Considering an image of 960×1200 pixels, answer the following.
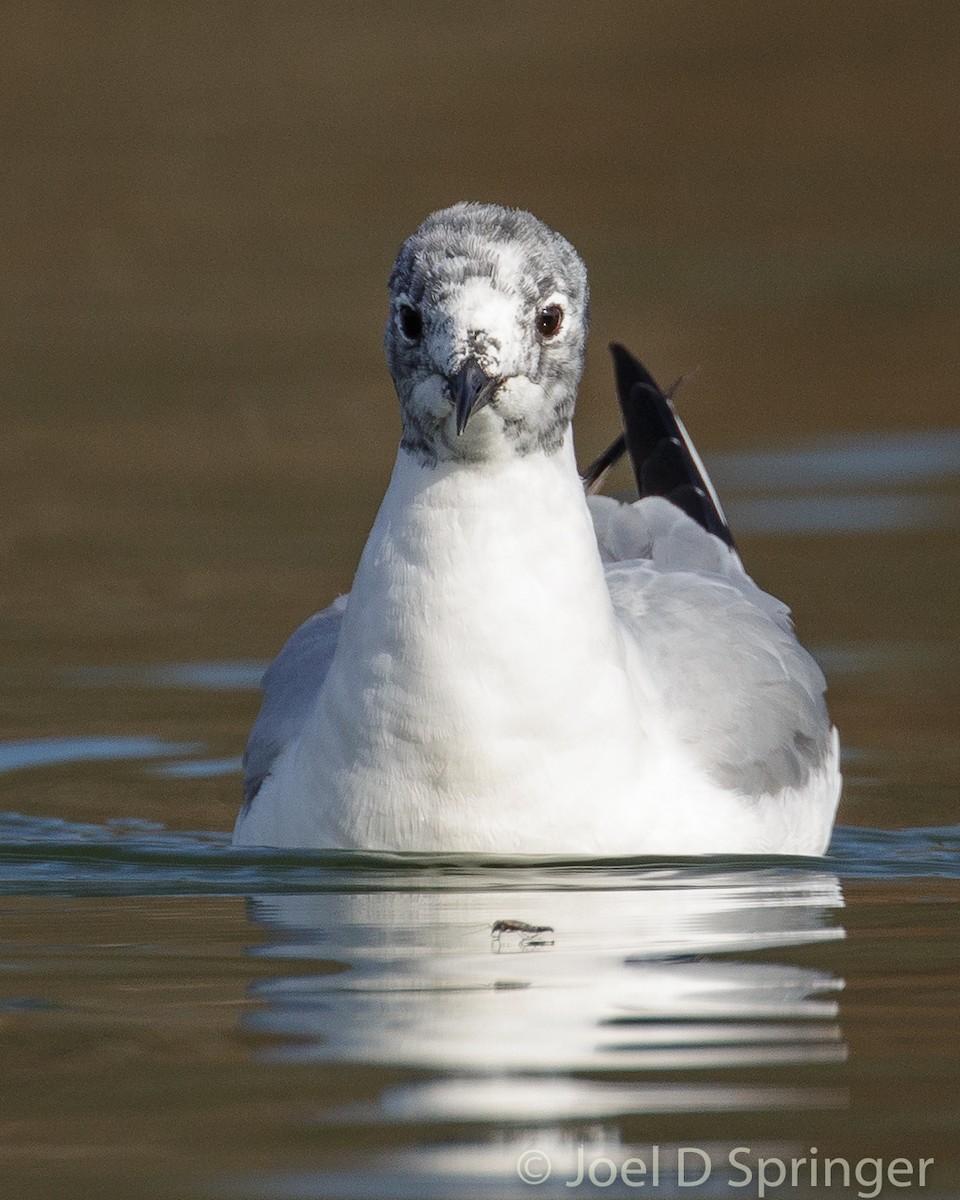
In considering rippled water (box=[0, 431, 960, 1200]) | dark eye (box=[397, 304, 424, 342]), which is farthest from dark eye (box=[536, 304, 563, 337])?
rippled water (box=[0, 431, 960, 1200])

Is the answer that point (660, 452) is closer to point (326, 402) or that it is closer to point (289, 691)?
point (289, 691)

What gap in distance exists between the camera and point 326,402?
13.9 meters

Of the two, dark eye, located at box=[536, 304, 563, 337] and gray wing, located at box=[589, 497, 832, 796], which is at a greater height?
dark eye, located at box=[536, 304, 563, 337]

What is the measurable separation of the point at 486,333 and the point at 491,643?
2.61 feet

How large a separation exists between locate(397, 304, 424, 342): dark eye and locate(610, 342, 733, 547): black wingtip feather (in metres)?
2.80

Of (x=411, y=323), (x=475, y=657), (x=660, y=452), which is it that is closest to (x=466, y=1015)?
(x=475, y=657)

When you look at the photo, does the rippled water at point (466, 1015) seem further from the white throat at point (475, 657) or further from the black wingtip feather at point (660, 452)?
the black wingtip feather at point (660, 452)

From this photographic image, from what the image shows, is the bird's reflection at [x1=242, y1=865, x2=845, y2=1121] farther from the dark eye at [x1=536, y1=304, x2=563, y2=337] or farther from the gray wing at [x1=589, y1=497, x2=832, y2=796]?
the dark eye at [x1=536, y1=304, x2=563, y2=337]

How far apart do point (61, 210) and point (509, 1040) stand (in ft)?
44.0

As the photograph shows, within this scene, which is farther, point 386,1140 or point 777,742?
point 777,742

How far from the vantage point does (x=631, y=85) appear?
19.6 metres

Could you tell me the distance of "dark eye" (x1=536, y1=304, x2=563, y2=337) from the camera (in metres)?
6.20

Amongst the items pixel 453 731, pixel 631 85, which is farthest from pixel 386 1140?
pixel 631 85

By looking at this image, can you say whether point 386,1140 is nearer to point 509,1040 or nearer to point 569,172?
point 509,1040
